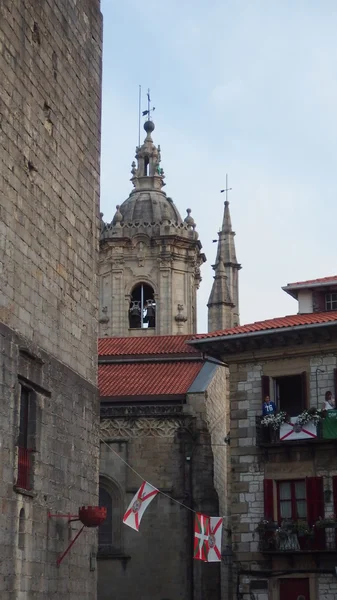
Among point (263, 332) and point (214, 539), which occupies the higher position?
point (263, 332)

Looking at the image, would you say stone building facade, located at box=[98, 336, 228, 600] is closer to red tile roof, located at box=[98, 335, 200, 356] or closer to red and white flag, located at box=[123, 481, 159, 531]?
red tile roof, located at box=[98, 335, 200, 356]

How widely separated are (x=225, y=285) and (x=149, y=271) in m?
4.39

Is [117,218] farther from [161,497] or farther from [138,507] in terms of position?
[138,507]

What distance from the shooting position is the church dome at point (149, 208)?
5756 cm

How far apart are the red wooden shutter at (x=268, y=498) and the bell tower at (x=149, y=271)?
25.8 metres

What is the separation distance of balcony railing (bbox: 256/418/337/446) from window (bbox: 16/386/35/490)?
401 inches

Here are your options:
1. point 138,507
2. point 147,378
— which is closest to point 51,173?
point 138,507

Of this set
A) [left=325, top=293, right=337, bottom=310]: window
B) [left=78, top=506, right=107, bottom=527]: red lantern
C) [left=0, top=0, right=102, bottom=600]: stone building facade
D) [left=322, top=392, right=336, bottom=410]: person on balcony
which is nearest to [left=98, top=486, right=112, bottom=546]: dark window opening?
[left=322, top=392, right=336, bottom=410]: person on balcony

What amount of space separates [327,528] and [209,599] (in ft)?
18.9

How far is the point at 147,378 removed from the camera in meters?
36.2

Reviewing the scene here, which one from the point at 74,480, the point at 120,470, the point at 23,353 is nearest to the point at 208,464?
the point at 120,470

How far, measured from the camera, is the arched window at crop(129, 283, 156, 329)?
184ft

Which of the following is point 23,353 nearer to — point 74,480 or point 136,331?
point 74,480

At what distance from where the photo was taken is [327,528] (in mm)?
27891
